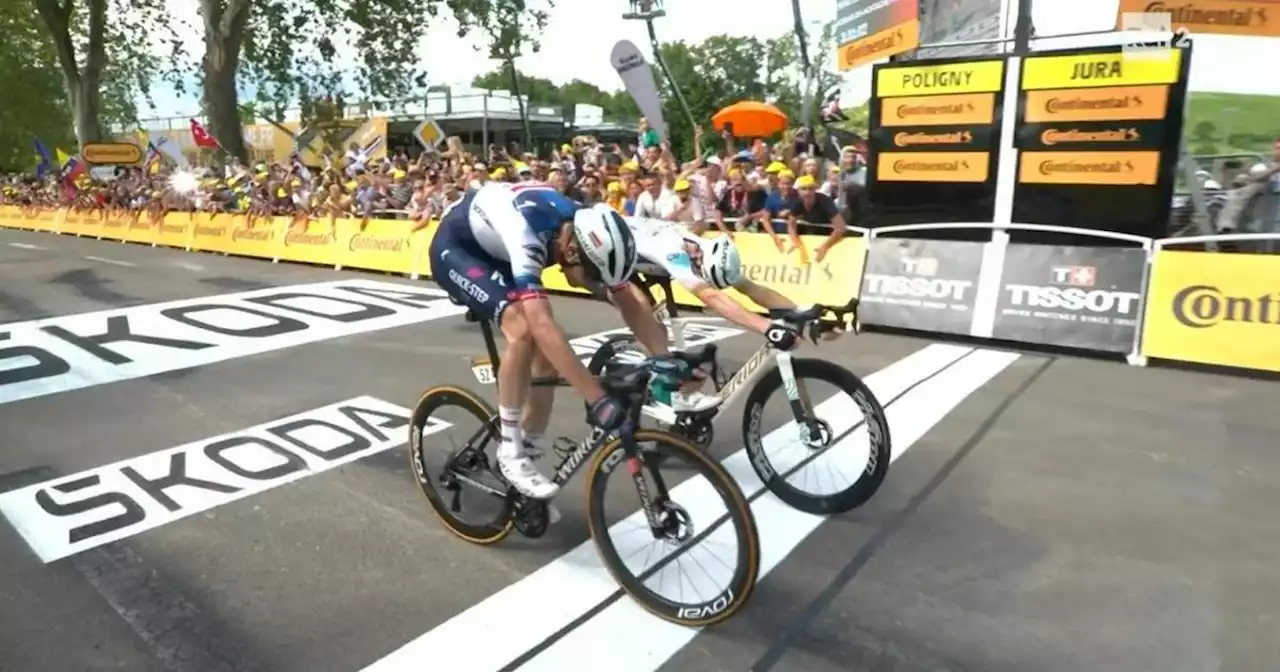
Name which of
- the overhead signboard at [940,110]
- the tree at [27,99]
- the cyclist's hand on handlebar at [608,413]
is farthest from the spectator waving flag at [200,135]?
the cyclist's hand on handlebar at [608,413]

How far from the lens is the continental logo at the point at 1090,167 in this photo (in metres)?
8.62

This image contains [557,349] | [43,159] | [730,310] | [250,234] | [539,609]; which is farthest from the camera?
[43,159]

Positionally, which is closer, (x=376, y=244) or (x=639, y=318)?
(x=639, y=318)

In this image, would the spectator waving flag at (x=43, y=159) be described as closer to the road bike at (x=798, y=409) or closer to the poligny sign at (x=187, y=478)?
the poligny sign at (x=187, y=478)

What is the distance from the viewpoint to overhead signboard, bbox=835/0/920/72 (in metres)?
10.0

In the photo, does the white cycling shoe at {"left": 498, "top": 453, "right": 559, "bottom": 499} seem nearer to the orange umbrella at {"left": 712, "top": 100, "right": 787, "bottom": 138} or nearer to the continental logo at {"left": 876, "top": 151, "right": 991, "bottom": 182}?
the continental logo at {"left": 876, "top": 151, "right": 991, "bottom": 182}

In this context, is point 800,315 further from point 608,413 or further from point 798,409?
point 608,413

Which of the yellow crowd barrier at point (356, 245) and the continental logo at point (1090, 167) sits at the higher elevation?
the continental logo at point (1090, 167)

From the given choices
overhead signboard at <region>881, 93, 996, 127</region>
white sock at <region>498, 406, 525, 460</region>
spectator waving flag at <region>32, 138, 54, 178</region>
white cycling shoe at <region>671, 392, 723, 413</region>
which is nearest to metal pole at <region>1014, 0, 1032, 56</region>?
overhead signboard at <region>881, 93, 996, 127</region>

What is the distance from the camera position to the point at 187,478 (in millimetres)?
5203

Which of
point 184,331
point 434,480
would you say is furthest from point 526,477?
point 184,331

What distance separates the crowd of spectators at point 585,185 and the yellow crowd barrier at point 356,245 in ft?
1.07

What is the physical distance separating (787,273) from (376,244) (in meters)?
8.75

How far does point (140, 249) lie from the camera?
2219 centimetres
